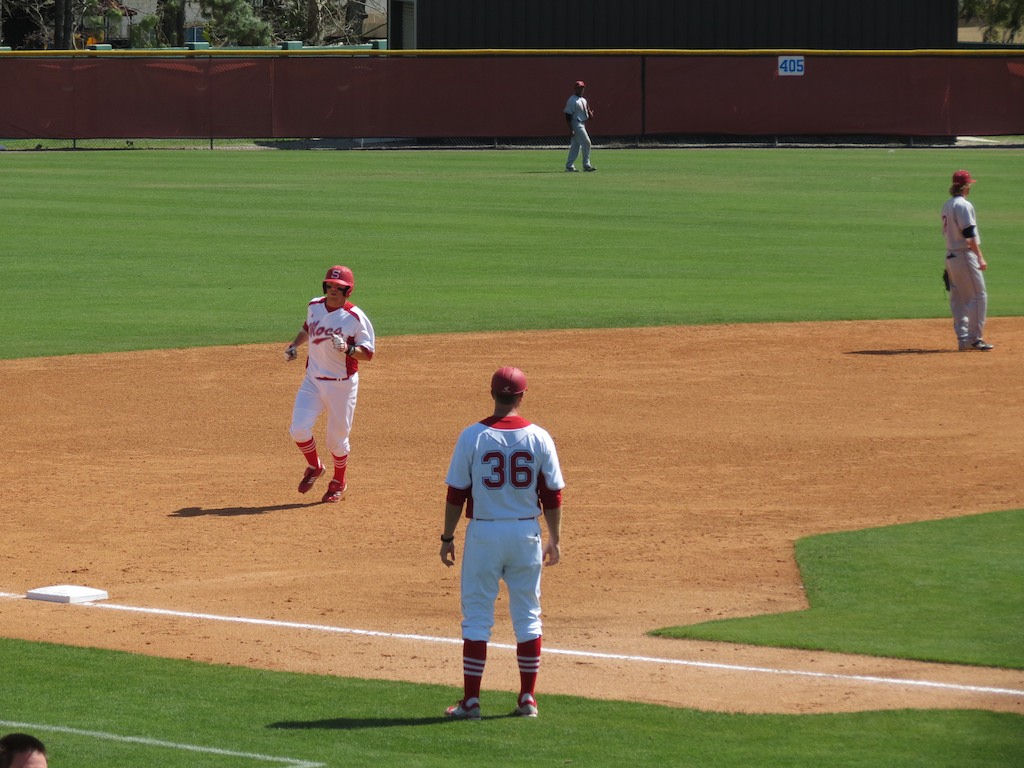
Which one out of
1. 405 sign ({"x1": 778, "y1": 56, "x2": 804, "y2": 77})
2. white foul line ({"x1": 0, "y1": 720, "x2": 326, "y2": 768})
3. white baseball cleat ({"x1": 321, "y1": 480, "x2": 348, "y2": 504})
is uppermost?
405 sign ({"x1": 778, "y1": 56, "x2": 804, "y2": 77})

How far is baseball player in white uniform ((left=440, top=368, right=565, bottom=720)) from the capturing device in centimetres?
789

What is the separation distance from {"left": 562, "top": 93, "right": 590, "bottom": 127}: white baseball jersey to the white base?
30.4 metres

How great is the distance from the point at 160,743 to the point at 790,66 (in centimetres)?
4427

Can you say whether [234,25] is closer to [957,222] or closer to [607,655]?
[957,222]

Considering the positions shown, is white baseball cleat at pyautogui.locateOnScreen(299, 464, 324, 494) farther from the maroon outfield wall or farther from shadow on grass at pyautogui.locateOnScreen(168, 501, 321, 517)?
the maroon outfield wall

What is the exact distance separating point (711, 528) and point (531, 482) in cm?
491

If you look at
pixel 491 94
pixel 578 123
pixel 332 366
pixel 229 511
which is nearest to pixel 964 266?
pixel 332 366

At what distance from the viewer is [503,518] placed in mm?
7914

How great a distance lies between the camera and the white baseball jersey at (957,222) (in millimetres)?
19266

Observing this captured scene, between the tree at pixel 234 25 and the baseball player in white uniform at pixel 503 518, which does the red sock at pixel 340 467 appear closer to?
the baseball player in white uniform at pixel 503 518

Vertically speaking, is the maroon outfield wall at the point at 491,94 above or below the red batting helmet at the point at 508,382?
above

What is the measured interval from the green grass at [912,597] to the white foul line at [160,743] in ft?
10.9

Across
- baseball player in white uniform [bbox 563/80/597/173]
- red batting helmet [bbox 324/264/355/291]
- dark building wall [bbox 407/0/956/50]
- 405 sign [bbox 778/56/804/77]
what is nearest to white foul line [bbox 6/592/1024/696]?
red batting helmet [bbox 324/264/355/291]

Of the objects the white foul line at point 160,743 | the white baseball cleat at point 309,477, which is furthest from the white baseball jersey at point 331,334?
the white foul line at point 160,743
